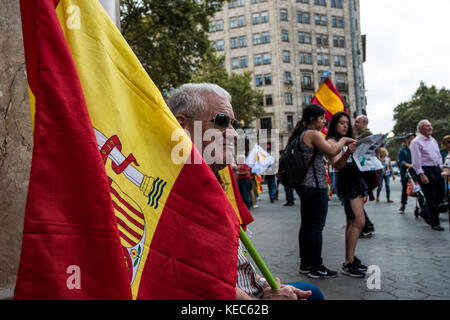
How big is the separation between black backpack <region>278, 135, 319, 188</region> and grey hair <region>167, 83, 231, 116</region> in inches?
99.8

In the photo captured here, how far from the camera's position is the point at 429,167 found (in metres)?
7.13

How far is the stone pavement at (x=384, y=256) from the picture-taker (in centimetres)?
366

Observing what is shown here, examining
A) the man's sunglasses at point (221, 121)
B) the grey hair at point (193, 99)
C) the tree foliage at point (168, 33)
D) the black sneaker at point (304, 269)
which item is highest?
the tree foliage at point (168, 33)

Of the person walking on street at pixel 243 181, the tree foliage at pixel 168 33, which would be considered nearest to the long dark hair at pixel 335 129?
the person walking on street at pixel 243 181

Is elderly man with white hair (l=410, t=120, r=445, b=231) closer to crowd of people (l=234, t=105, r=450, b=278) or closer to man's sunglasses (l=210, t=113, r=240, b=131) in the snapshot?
crowd of people (l=234, t=105, r=450, b=278)

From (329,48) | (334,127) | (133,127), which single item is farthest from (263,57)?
(133,127)

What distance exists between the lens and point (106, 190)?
3.54 feet

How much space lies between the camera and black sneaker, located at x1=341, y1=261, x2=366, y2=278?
4191 mm

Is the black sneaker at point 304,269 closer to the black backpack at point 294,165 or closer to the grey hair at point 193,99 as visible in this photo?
the black backpack at point 294,165

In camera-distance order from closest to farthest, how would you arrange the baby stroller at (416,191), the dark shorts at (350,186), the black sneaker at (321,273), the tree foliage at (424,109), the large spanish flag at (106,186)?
the large spanish flag at (106,186)
the black sneaker at (321,273)
the dark shorts at (350,186)
the baby stroller at (416,191)
the tree foliage at (424,109)

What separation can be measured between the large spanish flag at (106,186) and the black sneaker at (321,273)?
125 inches

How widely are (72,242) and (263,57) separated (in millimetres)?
54175

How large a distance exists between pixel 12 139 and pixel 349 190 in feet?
11.5

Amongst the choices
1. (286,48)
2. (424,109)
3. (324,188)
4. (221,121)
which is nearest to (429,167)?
(324,188)
